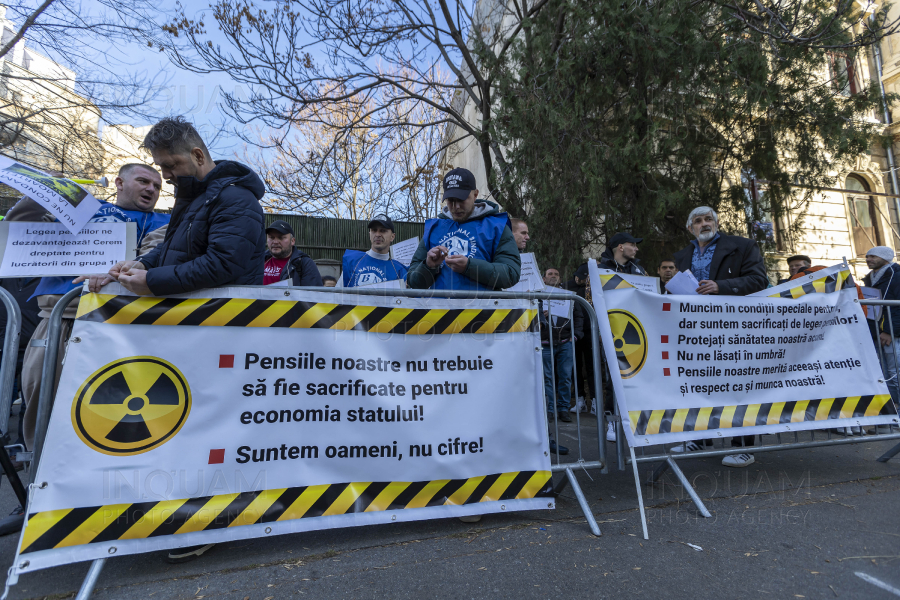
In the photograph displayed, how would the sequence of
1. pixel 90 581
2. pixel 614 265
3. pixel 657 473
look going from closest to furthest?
pixel 90 581
pixel 657 473
pixel 614 265

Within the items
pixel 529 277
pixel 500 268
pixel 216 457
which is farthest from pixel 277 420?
pixel 529 277

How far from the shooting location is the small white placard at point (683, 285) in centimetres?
346

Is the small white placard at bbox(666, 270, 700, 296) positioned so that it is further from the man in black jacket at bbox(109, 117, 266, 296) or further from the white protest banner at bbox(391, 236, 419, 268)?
the white protest banner at bbox(391, 236, 419, 268)

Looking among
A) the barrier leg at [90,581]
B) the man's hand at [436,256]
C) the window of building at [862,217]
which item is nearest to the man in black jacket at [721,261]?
the man's hand at [436,256]

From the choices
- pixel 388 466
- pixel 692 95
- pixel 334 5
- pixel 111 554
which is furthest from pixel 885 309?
pixel 334 5

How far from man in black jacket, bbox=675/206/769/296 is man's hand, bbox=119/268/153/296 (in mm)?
3687

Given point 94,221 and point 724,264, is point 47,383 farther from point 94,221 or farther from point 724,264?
point 724,264

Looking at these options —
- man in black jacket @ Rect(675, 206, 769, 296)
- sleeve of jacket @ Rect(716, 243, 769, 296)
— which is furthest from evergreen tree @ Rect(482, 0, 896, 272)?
sleeve of jacket @ Rect(716, 243, 769, 296)

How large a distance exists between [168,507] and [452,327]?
1.62 meters

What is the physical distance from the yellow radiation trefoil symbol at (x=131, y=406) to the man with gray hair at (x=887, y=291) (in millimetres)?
7139

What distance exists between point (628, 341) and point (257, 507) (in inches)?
A: 89.8

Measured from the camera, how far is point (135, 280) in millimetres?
2252

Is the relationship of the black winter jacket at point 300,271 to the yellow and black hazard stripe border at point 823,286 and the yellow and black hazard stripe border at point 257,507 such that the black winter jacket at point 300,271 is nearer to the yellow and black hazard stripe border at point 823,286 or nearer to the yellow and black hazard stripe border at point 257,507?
the yellow and black hazard stripe border at point 257,507

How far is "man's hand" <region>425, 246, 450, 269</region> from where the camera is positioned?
2979 mm
